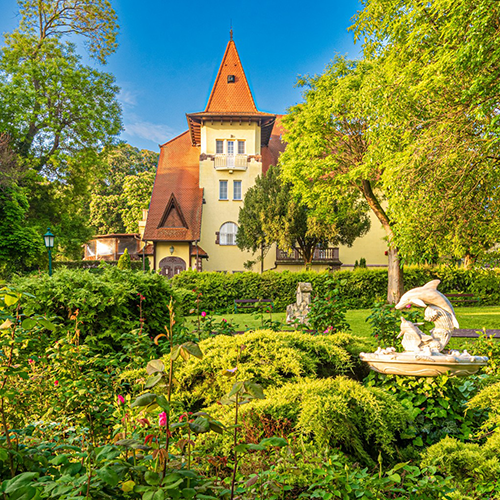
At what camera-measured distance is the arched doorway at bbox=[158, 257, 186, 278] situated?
100 ft

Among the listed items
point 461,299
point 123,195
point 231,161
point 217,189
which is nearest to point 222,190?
point 217,189

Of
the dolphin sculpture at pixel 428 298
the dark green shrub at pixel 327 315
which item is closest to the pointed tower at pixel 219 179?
the dark green shrub at pixel 327 315

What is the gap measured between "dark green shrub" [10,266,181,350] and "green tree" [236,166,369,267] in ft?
56.9

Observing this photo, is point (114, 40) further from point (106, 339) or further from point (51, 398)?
point (51, 398)

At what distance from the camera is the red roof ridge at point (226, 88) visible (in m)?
33.6

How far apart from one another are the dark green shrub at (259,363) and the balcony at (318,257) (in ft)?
85.7

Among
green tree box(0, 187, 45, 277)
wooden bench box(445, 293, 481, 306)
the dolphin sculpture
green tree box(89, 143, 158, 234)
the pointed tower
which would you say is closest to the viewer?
the dolphin sculpture

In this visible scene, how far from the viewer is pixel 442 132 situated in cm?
984

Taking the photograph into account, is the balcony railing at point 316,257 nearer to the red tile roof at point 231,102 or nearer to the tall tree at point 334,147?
the tall tree at point 334,147

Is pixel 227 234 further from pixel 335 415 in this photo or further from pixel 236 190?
pixel 335 415

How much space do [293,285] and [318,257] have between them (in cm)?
1118

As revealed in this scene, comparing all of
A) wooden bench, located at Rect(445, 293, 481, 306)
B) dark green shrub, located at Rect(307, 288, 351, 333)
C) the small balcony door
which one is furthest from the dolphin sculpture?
the small balcony door

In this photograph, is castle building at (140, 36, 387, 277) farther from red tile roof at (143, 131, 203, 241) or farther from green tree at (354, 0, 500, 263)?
green tree at (354, 0, 500, 263)

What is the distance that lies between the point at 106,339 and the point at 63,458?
4.63 metres
